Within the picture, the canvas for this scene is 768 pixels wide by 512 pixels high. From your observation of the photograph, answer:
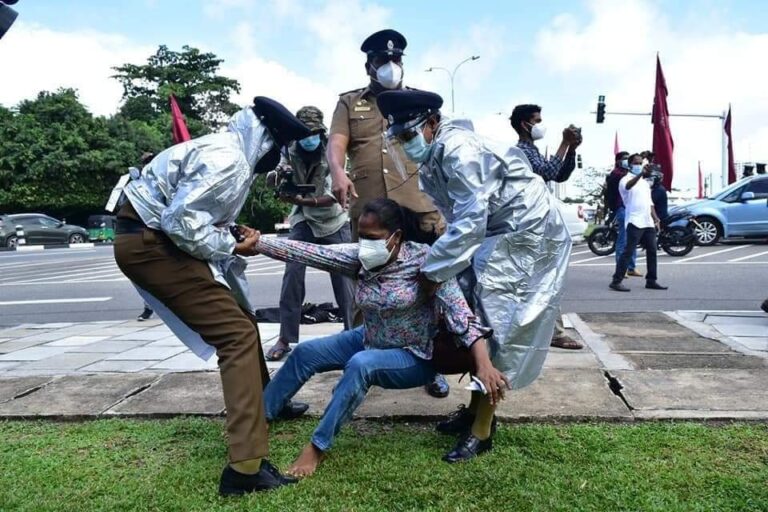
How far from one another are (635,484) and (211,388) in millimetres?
2580

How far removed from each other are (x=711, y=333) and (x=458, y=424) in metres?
3.08

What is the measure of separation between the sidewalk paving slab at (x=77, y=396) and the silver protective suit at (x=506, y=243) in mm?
2344

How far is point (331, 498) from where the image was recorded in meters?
2.70

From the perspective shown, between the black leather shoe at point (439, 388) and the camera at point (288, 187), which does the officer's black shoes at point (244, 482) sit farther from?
the camera at point (288, 187)

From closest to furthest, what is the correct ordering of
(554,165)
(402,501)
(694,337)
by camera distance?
(402,501)
(554,165)
(694,337)

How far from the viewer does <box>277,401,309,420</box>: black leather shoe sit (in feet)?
11.9

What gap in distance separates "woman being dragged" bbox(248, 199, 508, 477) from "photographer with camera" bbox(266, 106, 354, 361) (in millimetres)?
1728

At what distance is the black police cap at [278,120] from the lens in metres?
3.08

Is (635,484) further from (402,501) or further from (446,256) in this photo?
(446,256)

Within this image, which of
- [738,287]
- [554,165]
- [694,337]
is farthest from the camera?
[738,287]

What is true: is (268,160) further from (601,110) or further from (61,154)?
(61,154)

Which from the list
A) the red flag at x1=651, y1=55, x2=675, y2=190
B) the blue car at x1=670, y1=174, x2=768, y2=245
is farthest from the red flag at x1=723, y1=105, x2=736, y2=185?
the blue car at x1=670, y1=174, x2=768, y2=245

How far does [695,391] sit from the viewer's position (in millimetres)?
3826

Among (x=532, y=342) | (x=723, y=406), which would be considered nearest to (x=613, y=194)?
(x=723, y=406)
